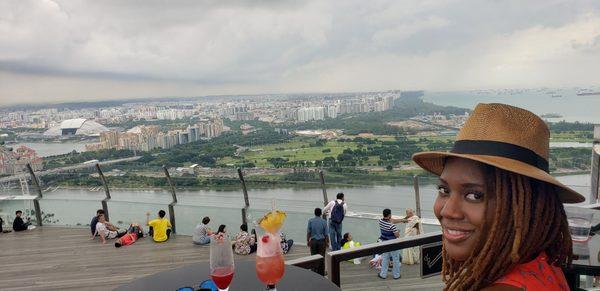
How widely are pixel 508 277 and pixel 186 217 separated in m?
6.94

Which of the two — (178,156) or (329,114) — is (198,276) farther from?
(329,114)

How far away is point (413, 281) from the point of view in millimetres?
2301

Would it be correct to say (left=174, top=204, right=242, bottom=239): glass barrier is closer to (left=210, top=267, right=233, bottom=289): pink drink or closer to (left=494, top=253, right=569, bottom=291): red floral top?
(left=210, top=267, right=233, bottom=289): pink drink

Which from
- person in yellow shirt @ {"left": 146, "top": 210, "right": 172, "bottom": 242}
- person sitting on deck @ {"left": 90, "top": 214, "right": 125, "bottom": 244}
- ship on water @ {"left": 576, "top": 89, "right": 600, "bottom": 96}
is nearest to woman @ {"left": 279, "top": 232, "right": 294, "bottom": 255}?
person in yellow shirt @ {"left": 146, "top": 210, "right": 172, "bottom": 242}

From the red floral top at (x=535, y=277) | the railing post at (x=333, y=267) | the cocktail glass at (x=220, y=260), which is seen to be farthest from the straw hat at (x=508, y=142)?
the railing post at (x=333, y=267)

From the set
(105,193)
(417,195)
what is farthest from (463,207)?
(105,193)

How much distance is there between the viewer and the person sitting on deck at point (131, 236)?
6629 mm

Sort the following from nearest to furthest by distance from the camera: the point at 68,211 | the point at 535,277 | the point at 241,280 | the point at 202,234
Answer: the point at 535,277 → the point at 241,280 → the point at 202,234 → the point at 68,211

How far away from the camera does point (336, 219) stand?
6.41 meters

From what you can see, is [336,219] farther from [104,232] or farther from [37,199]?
[37,199]

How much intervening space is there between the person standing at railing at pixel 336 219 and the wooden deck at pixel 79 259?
51cm

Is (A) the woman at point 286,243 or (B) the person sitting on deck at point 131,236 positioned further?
(B) the person sitting on deck at point 131,236

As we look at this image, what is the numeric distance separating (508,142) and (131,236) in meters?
Answer: 6.94

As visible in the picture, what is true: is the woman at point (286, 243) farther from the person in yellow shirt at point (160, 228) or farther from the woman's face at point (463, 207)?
the woman's face at point (463, 207)
